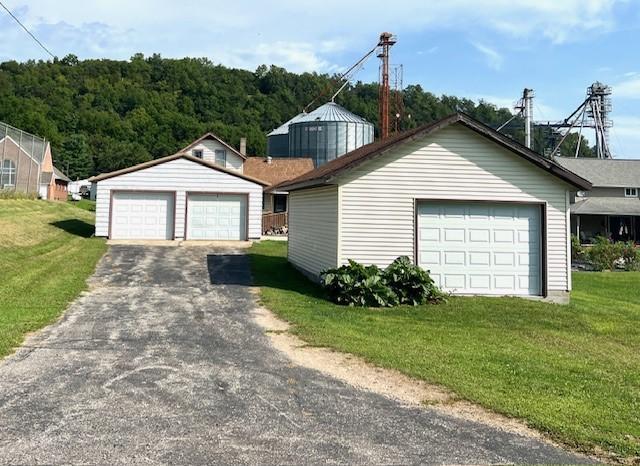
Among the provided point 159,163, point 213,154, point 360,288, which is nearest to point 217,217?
point 159,163

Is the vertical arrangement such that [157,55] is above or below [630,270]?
above

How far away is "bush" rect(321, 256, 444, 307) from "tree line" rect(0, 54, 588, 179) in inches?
2315

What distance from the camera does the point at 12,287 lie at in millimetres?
11367

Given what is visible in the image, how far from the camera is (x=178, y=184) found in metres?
22.3

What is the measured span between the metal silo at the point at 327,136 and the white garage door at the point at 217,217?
2638 cm

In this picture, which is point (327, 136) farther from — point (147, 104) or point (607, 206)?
point (147, 104)

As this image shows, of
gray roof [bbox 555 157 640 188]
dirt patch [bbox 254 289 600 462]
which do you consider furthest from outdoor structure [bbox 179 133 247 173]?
dirt patch [bbox 254 289 600 462]

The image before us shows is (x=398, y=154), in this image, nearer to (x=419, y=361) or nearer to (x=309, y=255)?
(x=309, y=255)

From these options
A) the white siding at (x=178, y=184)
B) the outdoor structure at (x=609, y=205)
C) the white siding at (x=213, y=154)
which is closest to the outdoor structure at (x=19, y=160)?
the white siding at (x=213, y=154)

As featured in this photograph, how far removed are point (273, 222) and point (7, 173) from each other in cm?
1612

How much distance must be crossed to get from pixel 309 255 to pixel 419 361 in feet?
26.5

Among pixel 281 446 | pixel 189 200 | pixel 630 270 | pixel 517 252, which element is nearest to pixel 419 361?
pixel 281 446

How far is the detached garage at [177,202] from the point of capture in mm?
21906

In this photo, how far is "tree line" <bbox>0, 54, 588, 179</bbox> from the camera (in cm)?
6297
